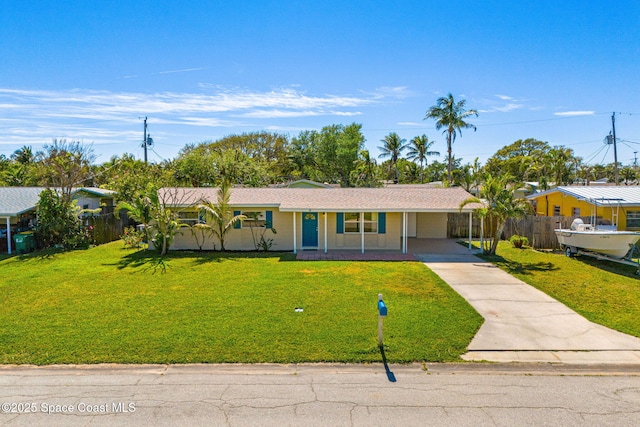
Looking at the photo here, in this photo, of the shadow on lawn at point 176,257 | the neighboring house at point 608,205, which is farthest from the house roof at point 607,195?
the shadow on lawn at point 176,257

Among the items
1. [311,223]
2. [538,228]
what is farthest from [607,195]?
[311,223]

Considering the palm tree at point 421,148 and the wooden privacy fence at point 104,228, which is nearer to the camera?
the wooden privacy fence at point 104,228

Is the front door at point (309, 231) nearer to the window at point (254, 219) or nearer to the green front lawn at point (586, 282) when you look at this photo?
the window at point (254, 219)

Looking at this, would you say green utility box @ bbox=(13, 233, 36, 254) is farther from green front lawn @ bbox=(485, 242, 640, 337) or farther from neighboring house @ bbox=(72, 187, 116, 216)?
green front lawn @ bbox=(485, 242, 640, 337)

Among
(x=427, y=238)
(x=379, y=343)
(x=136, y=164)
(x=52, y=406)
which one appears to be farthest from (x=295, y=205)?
(x=136, y=164)

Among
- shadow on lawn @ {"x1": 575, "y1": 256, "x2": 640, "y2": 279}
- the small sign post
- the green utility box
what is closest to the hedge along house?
shadow on lawn @ {"x1": 575, "y1": 256, "x2": 640, "y2": 279}

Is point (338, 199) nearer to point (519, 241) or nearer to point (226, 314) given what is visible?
point (519, 241)
